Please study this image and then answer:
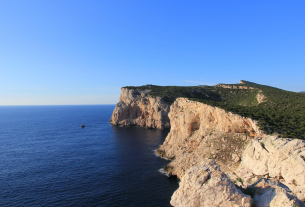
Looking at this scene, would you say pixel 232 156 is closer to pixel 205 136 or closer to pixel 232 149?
pixel 232 149

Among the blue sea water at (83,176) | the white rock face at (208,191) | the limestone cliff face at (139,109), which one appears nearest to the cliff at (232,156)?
the white rock face at (208,191)

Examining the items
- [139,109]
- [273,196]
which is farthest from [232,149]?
[139,109]

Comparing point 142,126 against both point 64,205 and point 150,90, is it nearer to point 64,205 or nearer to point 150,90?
point 150,90

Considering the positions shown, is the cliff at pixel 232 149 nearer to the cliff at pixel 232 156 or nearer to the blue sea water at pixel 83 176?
the cliff at pixel 232 156

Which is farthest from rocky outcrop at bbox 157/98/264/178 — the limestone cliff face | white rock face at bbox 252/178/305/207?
the limestone cliff face

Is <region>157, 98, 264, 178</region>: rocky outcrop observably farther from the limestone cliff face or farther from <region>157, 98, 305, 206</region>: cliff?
the limestone cliff face
